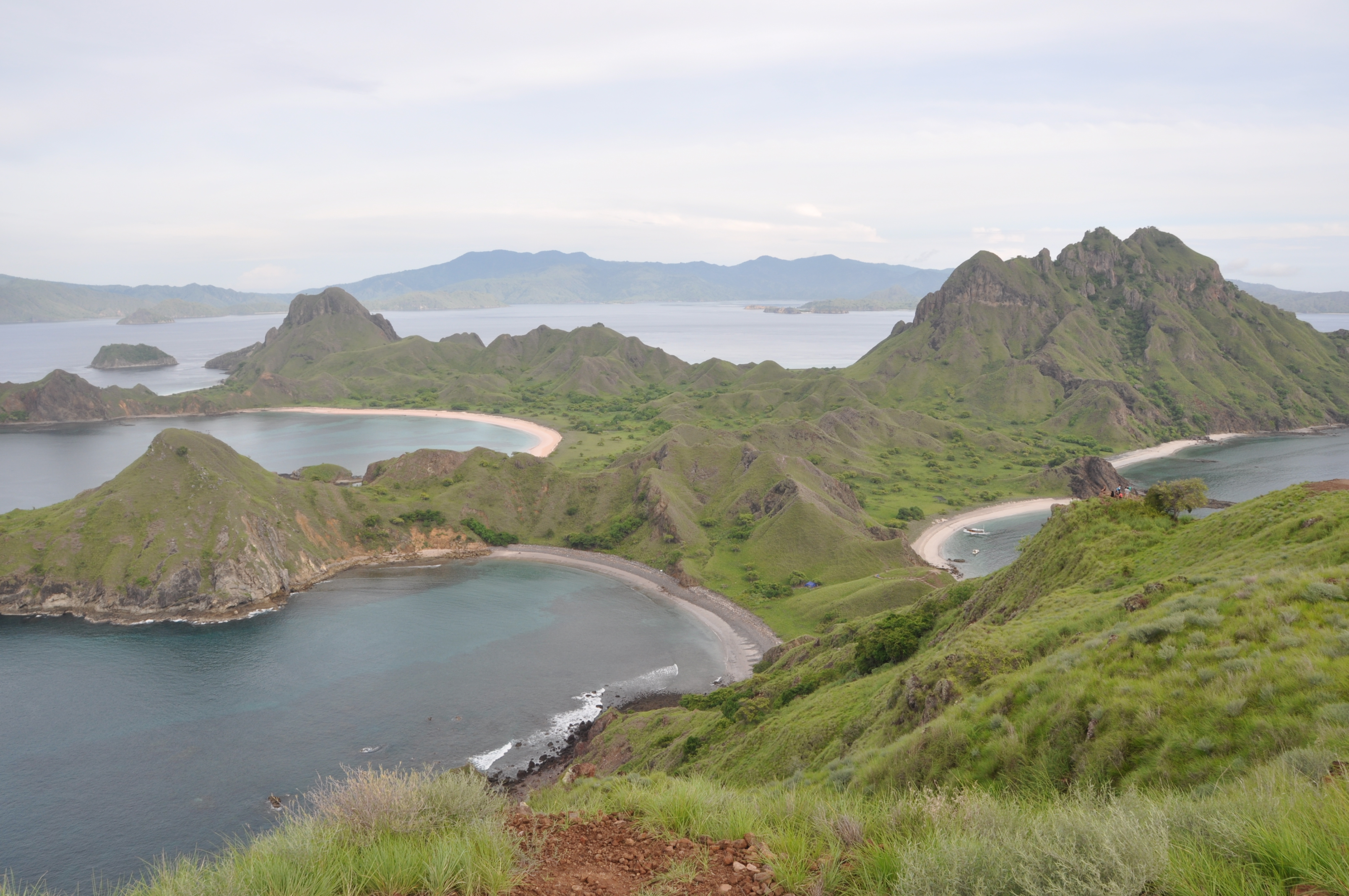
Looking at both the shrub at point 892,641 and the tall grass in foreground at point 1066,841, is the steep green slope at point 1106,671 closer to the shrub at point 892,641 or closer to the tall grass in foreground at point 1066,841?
the shrub at point 892,641

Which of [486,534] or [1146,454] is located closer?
[486,534]

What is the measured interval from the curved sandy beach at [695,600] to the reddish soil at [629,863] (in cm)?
6299

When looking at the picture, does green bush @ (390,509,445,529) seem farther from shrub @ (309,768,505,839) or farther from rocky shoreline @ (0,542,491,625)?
shrub @ (309,768,505,839)

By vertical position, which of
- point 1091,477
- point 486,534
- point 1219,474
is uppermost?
point 1091,477

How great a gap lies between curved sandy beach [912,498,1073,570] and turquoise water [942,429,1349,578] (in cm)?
150

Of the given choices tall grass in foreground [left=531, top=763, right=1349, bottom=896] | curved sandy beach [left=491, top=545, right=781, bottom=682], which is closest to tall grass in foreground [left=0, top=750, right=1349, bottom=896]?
tall grass in foreground [left=531, top=763, right=1349, bottom=896]

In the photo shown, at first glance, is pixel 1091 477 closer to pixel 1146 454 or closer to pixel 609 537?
pixel 1146 454

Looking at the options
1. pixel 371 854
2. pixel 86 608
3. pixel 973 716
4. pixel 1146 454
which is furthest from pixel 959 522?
pixel 86 608

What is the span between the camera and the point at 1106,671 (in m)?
18.1

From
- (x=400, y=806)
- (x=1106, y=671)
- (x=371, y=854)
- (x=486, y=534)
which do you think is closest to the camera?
(x=371, y=854)

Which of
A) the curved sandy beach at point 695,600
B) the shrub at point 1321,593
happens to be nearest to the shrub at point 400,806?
the shrub at point 1321,593

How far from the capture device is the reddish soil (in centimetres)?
1045

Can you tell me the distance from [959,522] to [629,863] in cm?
13049

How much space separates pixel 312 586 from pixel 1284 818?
107m
